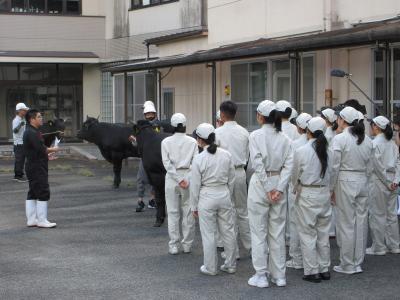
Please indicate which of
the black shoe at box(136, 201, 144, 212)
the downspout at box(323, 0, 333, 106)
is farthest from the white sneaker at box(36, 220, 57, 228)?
the downspout at box(323, 0, 333, 106)

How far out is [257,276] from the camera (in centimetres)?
755

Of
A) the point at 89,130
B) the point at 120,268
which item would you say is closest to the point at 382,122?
the point at 120,268

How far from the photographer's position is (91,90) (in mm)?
29594

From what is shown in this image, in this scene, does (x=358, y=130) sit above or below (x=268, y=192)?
above

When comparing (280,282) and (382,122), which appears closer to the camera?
(280,282)

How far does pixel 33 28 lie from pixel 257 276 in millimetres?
22874

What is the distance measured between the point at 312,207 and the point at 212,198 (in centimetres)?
111

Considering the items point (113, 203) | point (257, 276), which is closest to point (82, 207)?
point (113, 203)

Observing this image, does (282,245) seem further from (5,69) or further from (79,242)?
(5,69)

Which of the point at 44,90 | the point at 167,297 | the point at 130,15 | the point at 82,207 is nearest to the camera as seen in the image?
the point at 167,297

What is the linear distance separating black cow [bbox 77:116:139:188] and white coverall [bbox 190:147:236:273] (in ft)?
24.6

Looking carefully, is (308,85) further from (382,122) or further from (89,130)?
(382,122)

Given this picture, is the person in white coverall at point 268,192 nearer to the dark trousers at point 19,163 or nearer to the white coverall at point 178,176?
the white coverall at point 178,176

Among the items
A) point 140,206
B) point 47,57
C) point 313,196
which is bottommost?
point 140,206
